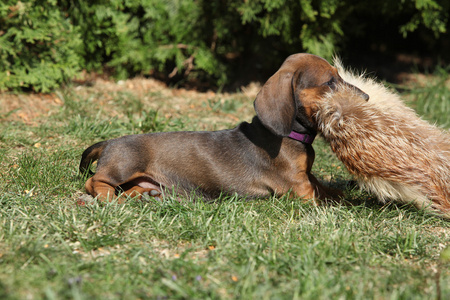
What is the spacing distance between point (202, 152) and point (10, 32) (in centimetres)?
375

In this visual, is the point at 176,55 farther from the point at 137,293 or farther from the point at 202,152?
the point at 137,293

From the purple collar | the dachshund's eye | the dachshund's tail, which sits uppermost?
the dachshund's eye

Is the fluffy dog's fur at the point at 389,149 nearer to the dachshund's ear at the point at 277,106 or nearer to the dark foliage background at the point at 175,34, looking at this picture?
the dachshund's ear at the point at 277,106

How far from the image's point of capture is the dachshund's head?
3.55 meters

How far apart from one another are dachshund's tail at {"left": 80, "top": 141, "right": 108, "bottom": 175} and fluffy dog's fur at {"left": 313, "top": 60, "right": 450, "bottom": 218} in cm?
202

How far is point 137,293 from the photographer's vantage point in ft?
7.57

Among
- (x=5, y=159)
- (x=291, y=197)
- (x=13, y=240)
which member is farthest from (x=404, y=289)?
(x=5, y=159)

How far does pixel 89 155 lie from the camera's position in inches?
162

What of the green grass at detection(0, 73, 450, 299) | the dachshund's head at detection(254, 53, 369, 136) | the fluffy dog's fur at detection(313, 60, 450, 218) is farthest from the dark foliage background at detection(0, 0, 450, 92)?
the fluffy dog's fur at detection(313, 60, 450, 218)

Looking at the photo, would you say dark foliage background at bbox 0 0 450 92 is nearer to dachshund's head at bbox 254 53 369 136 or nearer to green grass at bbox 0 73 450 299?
green grass at bbox 0 73 450 299

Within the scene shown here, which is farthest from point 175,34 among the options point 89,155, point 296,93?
point 296,93

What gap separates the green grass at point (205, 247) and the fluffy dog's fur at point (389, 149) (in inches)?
9.1

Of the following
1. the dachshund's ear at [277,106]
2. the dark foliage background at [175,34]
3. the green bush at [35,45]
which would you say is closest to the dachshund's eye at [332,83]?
the dachshund's ear at [277,106]

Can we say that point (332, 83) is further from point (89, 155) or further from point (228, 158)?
point (89, 155)
